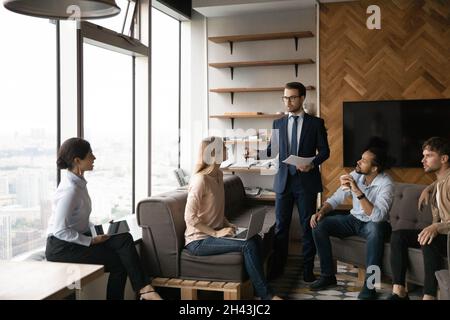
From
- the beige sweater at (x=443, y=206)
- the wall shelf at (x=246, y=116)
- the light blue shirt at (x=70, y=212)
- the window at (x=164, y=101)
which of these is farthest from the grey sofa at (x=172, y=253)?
the wall shelf at (x=246, y=116)

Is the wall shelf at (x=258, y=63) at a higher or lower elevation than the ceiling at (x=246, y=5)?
lower

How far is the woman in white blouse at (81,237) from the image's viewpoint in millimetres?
2954

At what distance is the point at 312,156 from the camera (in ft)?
13.9

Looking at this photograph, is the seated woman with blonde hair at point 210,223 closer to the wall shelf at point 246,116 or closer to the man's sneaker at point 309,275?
the man's sneaker at point 309,275

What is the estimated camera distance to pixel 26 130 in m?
3.45

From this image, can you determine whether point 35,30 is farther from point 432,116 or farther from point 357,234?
point 432,116

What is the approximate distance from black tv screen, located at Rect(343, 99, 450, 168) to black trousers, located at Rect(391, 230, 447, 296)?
2.37 meters

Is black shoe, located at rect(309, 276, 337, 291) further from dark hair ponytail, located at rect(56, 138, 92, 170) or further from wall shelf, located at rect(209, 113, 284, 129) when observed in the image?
wall shelf, located at rect(209, 113, 284, 129)

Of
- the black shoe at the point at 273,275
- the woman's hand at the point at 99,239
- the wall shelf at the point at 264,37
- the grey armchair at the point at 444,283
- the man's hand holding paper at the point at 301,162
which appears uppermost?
the wall shelf at the point at 264,37

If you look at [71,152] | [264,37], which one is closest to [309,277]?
[71,152]

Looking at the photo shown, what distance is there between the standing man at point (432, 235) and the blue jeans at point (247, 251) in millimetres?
871

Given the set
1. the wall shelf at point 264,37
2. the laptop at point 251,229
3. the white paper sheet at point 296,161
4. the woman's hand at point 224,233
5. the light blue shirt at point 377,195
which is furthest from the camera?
the wall shelf at point 264,37
